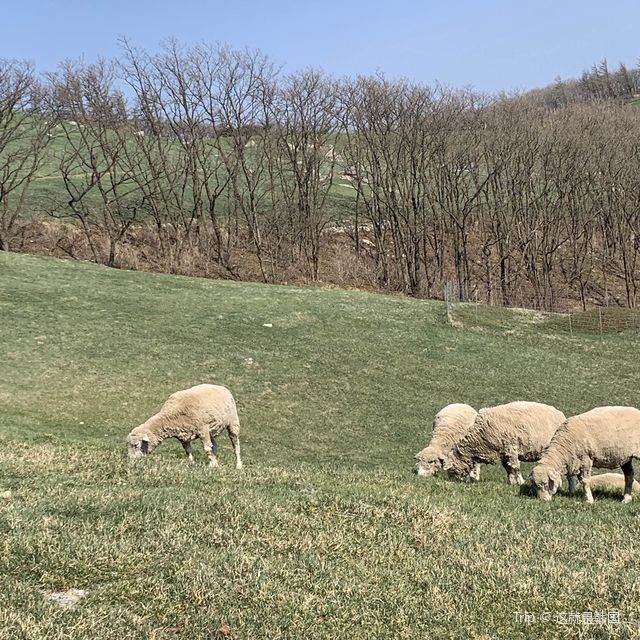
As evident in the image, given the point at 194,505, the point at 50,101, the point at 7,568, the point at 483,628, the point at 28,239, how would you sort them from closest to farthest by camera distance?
the point at 483,628 < the point at 7,568 < the point at 194,505 < the point at 28,239 < the point at 50,101

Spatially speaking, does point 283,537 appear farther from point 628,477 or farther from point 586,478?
point 628,477

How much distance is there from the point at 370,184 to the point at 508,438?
1756 inches

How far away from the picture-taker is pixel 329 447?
1762 cm

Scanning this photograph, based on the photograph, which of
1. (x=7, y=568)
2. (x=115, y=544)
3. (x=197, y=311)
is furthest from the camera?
(x=197, y=311)

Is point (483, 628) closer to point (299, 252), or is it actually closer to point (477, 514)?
point (477, 514)

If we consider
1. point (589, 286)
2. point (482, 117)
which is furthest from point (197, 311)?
point (589, 286)

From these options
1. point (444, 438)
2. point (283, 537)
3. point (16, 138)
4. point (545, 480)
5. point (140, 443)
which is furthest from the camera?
point (16, 138)

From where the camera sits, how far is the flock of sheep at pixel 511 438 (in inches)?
388

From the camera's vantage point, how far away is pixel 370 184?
54.0m

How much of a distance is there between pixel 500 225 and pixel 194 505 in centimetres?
4748

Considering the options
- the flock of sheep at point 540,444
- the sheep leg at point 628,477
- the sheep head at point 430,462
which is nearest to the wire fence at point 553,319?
the flock of sheep at point 540,444

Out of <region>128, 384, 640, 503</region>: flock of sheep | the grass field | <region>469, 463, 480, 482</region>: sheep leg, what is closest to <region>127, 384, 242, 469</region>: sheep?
<region>128, 384, 640, 503</region>: flock of sheep

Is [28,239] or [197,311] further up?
[28,239]

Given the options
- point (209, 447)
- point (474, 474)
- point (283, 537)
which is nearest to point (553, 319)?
point (474, 474)
